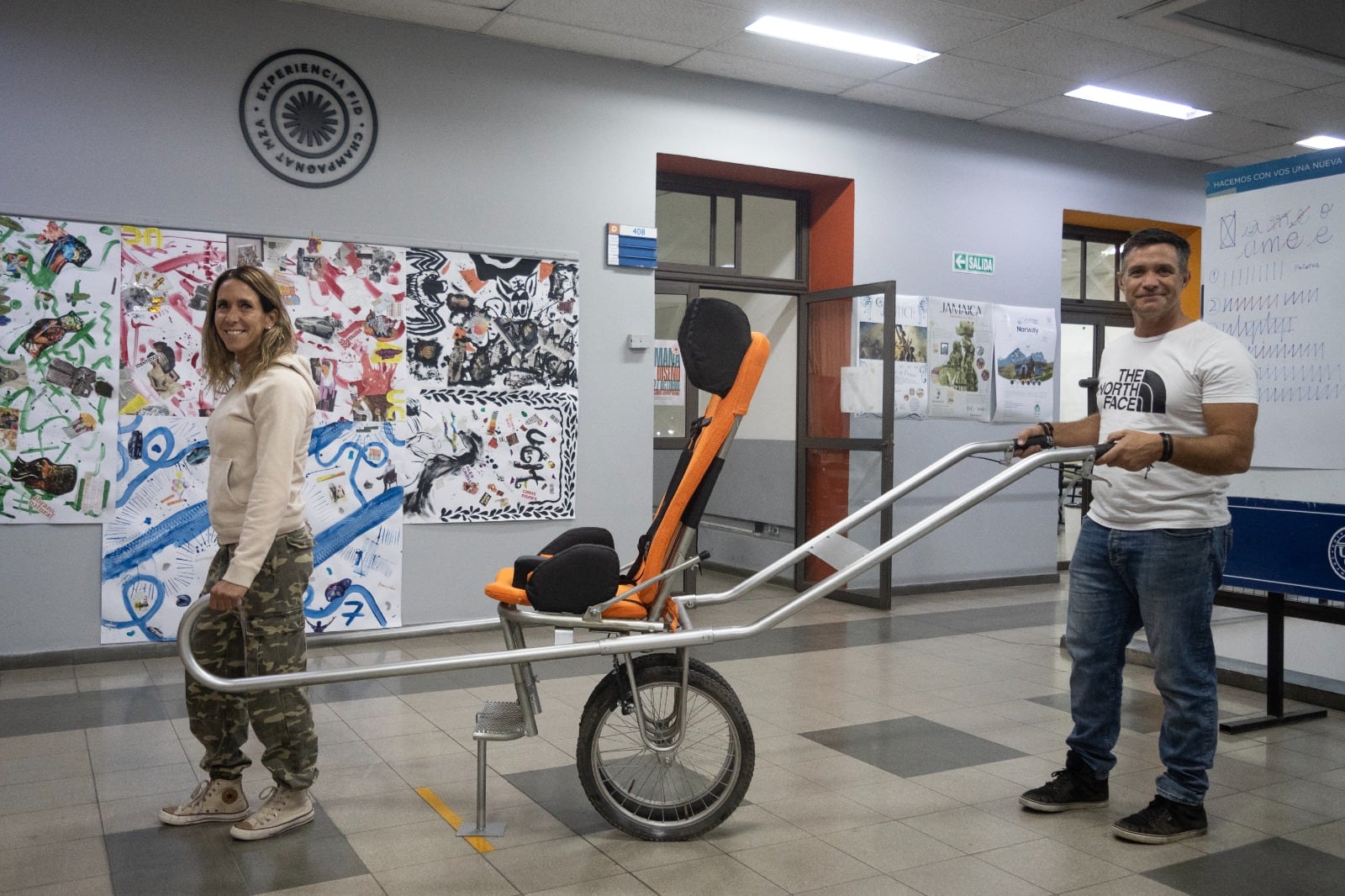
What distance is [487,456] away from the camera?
527 centimetres

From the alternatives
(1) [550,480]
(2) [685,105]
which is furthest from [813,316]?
(1) [550,480]

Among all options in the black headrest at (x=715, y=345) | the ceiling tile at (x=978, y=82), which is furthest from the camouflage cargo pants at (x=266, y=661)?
the ceiling tile at (x=978, y=82)

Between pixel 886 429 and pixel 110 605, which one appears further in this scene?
pixel 886 429

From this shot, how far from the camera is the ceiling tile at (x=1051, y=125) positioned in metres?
6.64

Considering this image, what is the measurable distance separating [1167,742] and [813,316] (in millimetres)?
4163

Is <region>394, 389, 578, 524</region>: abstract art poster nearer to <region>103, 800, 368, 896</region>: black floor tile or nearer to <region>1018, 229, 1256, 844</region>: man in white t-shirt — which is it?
<region>103, 800, 368, 896</region>: black floor tile

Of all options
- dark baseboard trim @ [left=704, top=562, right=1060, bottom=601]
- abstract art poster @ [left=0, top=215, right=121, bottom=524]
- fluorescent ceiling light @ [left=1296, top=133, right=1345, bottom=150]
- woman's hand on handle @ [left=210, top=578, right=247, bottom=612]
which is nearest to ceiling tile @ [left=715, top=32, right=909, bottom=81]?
dark baseboard trim @ [left=704, top=562, right=1060, bottom=601]

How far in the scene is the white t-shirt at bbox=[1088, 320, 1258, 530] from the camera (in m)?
2.64

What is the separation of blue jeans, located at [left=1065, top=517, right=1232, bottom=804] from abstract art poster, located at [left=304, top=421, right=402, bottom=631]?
126 inches

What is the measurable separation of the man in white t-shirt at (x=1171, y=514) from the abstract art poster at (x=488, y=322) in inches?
117

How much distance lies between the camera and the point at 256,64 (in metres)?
4.75

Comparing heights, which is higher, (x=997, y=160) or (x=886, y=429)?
(x=997, y=160)

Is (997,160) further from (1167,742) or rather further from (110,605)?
(110,605)

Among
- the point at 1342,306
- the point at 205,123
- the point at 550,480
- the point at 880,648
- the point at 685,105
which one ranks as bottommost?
the point at 880,648
